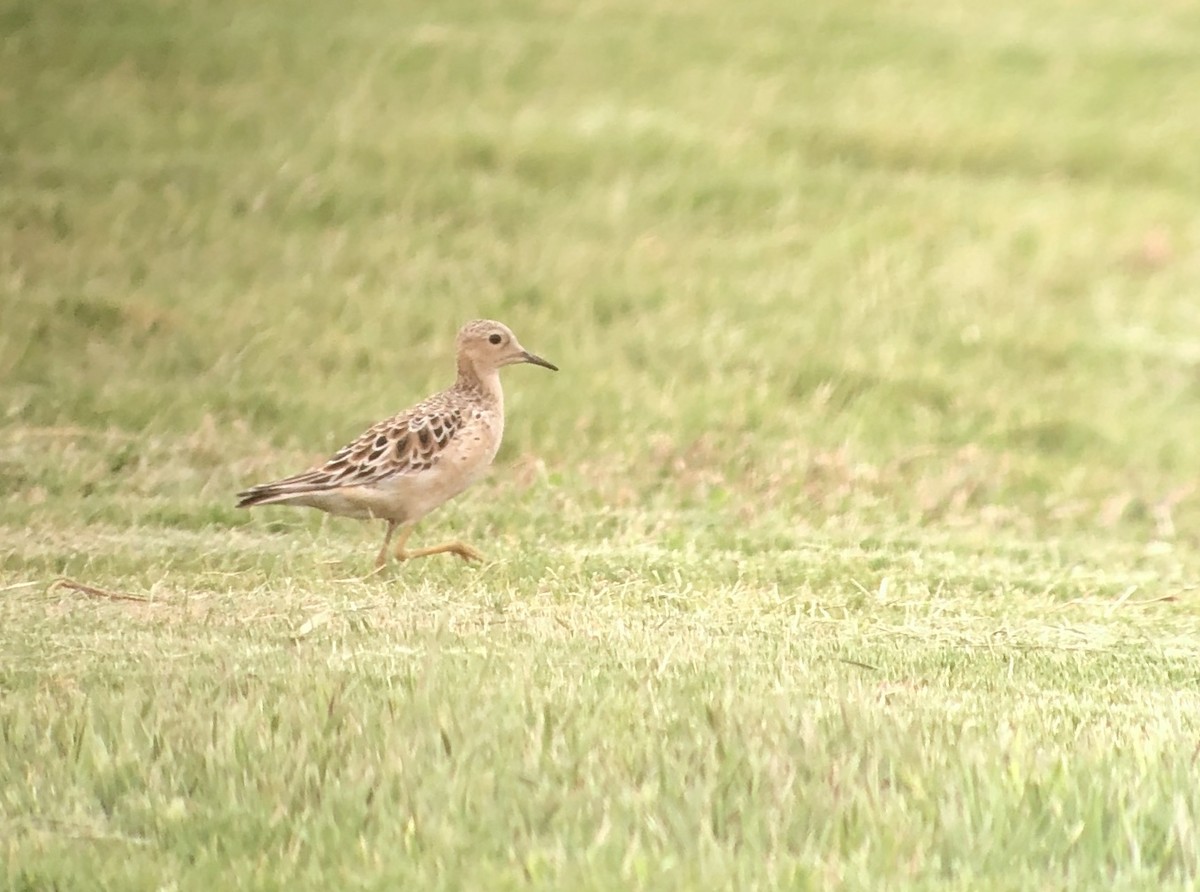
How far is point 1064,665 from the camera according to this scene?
307 inches

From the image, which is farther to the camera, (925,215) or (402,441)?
(925,215)

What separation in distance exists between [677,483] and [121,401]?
395cm

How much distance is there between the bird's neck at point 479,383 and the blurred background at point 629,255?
147 cm

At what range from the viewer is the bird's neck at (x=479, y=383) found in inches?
374

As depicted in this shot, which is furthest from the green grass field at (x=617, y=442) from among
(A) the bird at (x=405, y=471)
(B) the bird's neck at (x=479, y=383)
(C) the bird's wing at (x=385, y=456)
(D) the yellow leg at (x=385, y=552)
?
(B) the bird's neck at (x=479, y=383)

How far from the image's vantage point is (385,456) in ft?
29.6

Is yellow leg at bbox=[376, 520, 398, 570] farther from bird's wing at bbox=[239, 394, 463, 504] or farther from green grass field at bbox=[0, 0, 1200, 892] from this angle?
bird's wing at bbox=[239, 394, 463, 504]

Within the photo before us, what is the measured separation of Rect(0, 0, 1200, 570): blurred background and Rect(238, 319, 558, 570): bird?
1.49m

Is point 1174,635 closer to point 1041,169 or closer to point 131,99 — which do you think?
point 1041,169

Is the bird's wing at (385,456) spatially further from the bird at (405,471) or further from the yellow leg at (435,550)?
the yellow leg at (435,550)

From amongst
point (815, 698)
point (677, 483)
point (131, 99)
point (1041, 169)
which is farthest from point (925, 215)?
point (815, 698)

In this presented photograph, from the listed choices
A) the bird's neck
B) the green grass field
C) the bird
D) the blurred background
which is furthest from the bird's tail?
the blurred background

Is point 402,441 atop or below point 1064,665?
atop

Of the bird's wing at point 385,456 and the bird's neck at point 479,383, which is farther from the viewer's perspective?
the bird's neck at point 479,383
